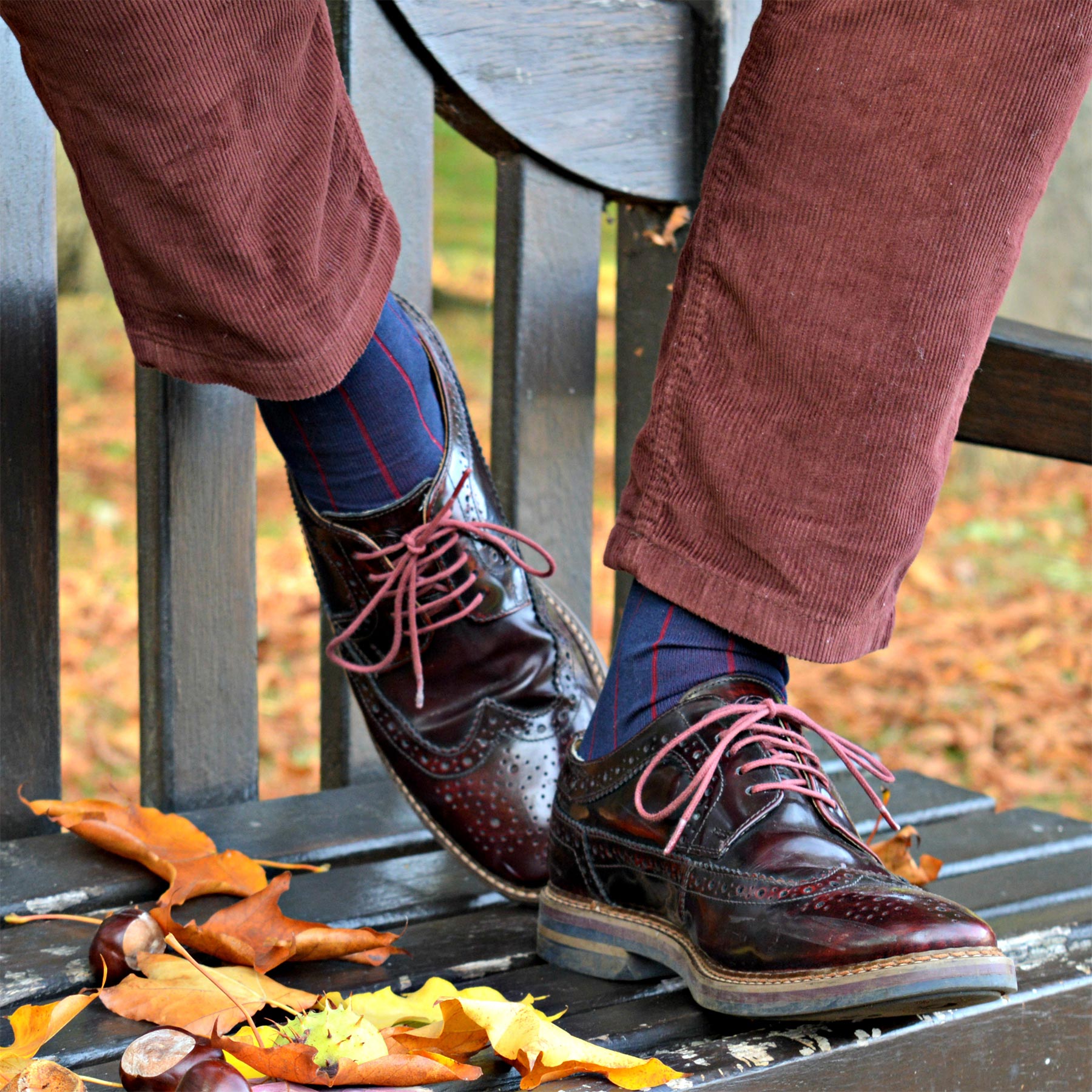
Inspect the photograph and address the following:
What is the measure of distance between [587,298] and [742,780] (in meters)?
0.76

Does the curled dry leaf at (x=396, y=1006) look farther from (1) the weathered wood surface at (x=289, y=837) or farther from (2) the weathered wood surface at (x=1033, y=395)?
(2) the weathered wood surface at (x=1033, y=395)

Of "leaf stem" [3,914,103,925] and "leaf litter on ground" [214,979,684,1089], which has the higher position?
"leaf litter on ground" [214,979,684,1089]

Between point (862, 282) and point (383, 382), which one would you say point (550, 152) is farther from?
→ point (862, 282)

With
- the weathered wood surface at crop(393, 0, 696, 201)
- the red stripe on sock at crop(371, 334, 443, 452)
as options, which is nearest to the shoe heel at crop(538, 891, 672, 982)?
the red stripe on sock at crop(371, 334, 443, 452)

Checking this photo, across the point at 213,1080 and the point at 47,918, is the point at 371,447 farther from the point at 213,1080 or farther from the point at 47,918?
the point at 213,1080

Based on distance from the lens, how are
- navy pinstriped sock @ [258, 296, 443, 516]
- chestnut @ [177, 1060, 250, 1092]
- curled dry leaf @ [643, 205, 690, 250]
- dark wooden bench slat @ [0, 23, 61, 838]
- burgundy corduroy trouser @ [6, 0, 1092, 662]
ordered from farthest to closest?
curled dry leaf @ [643, 205, 690, 250], dark wooden bench slat @ [0, 23, 61, 838], navy pinstriped sock @ [258, 296, 443, 516], burgundy corduroy trouser @ [6, 0, 1092, 662], chestnut @ [177, 1060, 250, 1092]

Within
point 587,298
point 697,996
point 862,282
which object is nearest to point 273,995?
point 697,996

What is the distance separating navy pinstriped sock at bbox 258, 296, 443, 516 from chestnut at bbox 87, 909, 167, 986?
38 cm

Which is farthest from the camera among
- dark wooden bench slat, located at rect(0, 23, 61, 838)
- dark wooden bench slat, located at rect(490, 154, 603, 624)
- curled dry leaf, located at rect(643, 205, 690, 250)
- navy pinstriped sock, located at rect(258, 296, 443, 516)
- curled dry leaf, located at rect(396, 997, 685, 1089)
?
curled dry leaf, located at rect(643, 205, 690, 250)

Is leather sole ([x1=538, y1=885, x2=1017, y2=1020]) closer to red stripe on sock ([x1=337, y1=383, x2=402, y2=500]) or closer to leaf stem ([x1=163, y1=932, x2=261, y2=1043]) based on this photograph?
leaf stem ([x1=163, y1=932, x2=261, y2=1043])

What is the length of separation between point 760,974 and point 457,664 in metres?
0.40

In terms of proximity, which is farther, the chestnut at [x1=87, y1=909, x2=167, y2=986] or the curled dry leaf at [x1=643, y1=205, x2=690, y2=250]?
the curled dry leaf at [x1=643, y1=205, x2=690, y2=250]

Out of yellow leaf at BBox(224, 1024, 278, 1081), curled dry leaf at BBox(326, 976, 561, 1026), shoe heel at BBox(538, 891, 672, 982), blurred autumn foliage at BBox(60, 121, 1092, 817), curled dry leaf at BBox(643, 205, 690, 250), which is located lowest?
blurred autumn foliage at BBox(60, 121, 1092, 817)

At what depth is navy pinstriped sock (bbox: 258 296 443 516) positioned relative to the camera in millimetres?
1104
